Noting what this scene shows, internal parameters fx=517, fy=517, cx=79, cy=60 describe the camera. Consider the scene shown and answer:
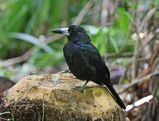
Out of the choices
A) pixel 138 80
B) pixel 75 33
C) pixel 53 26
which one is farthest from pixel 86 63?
pixel 53 26

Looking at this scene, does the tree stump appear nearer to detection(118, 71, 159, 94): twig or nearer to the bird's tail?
the bird's tail

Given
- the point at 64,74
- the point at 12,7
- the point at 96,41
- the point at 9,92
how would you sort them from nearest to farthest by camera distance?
the point at 9,92 < the point at 64,74 < the point at 96,41 < the point at 12,7

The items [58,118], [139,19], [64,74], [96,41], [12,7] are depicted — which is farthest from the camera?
[12,7]

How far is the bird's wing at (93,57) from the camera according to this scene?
313 centimetres

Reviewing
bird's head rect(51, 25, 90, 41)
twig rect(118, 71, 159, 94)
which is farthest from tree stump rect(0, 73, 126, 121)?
twig rect(118, 71, 159, 94)

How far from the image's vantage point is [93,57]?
315 centimetres

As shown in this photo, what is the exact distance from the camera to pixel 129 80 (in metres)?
5.04

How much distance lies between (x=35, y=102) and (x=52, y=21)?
5203 mm

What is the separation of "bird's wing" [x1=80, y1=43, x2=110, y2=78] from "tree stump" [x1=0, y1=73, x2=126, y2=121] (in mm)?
195

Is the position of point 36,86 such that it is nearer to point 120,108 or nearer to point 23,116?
point 23,116

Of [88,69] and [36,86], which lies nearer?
[36,86]

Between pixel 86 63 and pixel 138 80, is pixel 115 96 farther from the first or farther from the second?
pixel 138 80

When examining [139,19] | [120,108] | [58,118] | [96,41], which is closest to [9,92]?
[58,118]

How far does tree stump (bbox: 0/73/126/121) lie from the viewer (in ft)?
9.05
